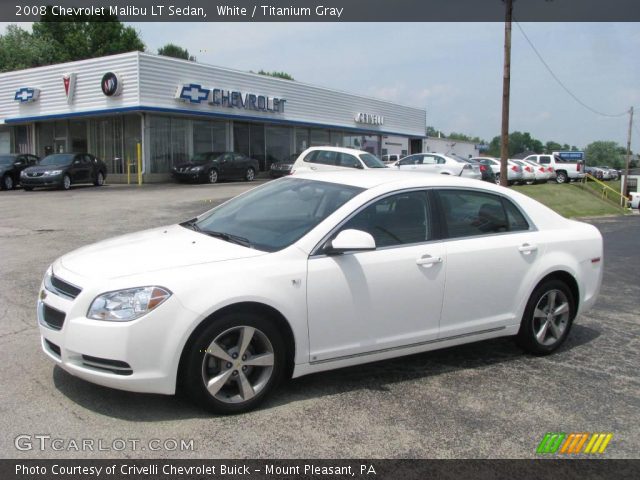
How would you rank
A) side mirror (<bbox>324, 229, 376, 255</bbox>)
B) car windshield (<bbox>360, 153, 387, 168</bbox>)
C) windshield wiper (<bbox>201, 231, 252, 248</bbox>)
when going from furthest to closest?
car windshield (<bbox>360, 153, 387, 168</bbox>) → windshield wiper (<bbox>201, 231, 252, 248</bbox>) → side mirror (<bbox>324, 229, 376, 255</bbox>)

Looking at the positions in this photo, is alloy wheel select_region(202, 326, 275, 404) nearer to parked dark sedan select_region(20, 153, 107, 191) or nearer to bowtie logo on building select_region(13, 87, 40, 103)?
parked dark sedan select_region(20, 153, 107, 191)

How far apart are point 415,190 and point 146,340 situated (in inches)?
92.6

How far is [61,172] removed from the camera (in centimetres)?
2205

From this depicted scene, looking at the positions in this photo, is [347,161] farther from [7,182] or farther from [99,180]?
[7,182]

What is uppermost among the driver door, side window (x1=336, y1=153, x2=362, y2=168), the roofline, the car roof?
the roofline

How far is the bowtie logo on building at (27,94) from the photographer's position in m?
30.2

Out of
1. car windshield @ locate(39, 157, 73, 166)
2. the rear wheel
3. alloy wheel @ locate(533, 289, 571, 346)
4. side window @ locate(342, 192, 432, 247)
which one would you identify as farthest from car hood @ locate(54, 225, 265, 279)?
the rear wheel

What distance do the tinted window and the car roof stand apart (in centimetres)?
9

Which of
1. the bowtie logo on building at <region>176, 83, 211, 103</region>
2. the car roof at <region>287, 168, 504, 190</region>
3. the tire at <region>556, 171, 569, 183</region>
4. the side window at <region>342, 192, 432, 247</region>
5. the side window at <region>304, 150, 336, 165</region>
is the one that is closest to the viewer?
the side window at <region>342, 192, 432, 247</region>

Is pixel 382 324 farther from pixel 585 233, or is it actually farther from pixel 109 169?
pixel 109 169

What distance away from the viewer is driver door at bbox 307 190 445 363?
4086 millimetres

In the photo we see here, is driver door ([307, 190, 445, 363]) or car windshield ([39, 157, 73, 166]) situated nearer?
Answer: driver door ([307, 190, 445, 363])

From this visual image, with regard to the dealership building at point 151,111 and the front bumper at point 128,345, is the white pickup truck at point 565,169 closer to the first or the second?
the dealership building at point 151,111

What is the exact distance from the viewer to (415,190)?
4.71 meters
